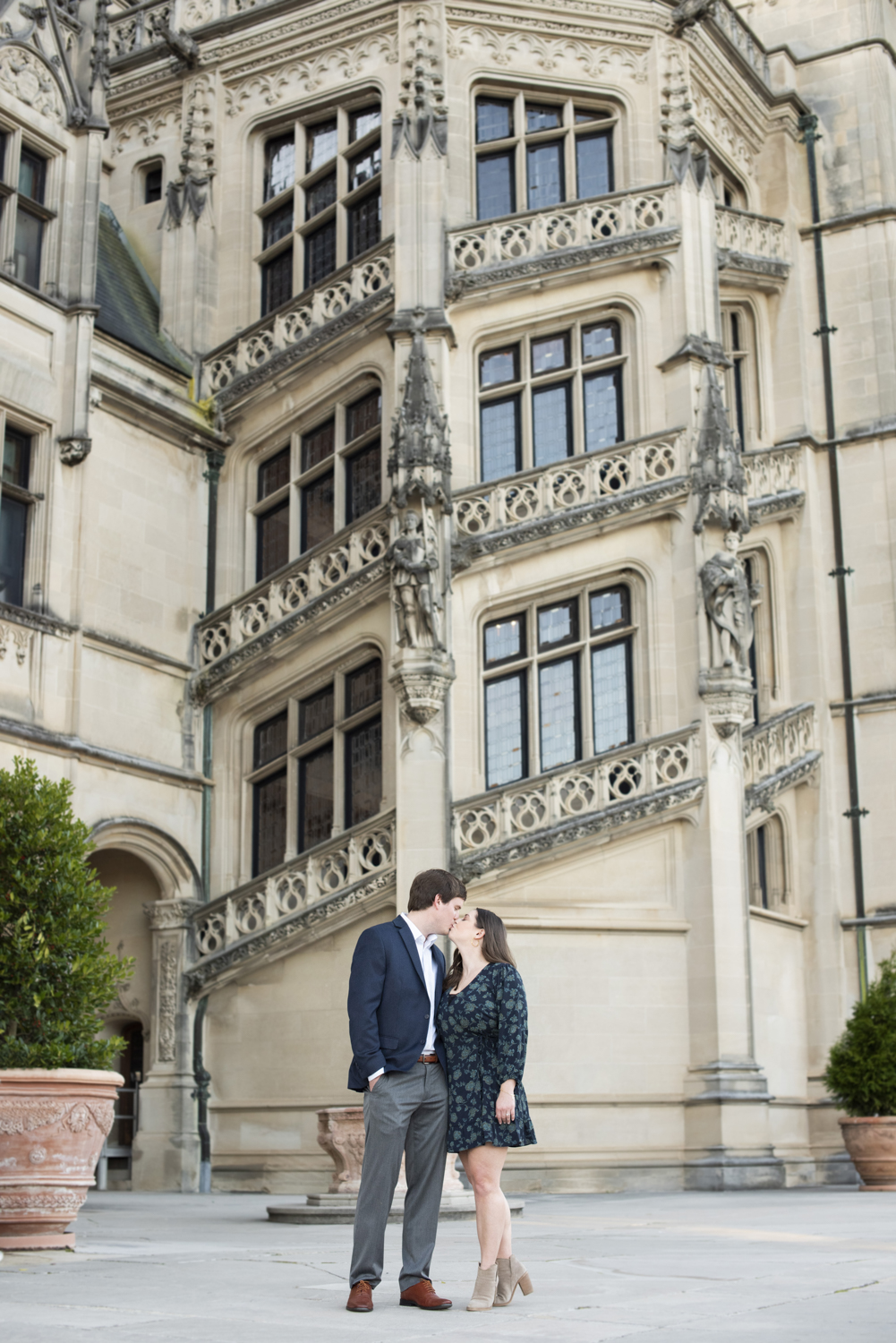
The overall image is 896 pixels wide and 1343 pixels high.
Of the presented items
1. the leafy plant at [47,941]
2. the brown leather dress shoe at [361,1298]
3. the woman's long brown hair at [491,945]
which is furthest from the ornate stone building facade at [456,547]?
the brown leather dress shoe at [361,1298]

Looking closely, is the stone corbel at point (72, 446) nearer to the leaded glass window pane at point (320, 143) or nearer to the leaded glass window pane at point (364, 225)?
the leaded glass window pane at point (364, 225)

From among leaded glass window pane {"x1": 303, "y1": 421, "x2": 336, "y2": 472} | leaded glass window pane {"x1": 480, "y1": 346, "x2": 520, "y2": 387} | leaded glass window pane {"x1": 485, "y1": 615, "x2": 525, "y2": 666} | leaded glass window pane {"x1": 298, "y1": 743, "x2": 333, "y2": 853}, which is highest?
leaded glass window pane {"x1": 480, "y1": 346, "x2": 520, "y2": 387}

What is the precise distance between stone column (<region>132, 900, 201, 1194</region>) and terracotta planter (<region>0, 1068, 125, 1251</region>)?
9.97 metres

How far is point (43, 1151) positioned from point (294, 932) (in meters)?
9.74

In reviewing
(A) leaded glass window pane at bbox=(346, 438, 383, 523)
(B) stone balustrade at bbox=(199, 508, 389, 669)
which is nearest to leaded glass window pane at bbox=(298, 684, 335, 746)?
(B) stone balustrade at bbox=(199, 508, 389, 669)

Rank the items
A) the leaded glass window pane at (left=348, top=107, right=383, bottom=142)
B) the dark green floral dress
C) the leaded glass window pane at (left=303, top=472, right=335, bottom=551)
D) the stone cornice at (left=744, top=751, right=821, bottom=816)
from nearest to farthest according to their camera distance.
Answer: the dark green floral dress
the stone cornice at (left=744, top=751, right=821, bottom=816)
the leaded glass window pane at (left=303, top=472, right=335, bottom=551)
the leaded glass window pane at (left=348, top=107, right=383, bottom=142)

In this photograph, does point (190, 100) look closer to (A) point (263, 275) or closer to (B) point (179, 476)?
(A) point (263, 275)

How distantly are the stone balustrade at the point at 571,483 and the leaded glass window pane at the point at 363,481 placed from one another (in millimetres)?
1589

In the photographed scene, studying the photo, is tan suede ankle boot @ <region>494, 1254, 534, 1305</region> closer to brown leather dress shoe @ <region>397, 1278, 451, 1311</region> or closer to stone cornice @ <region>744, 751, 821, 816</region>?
brown leather dress shoe @ <region>397, 1278, 451, 1311</region>

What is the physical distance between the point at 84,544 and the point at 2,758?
300 centimetres

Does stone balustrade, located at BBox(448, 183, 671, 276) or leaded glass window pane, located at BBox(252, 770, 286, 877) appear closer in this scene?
stone balustrade, located at BBox(448, 183, 671, 276)

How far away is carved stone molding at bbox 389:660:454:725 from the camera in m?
17.7

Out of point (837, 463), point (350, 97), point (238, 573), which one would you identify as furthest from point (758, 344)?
point (238, 573)

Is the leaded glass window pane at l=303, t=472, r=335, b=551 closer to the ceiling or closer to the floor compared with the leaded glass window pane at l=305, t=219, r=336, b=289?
closer to the floor
